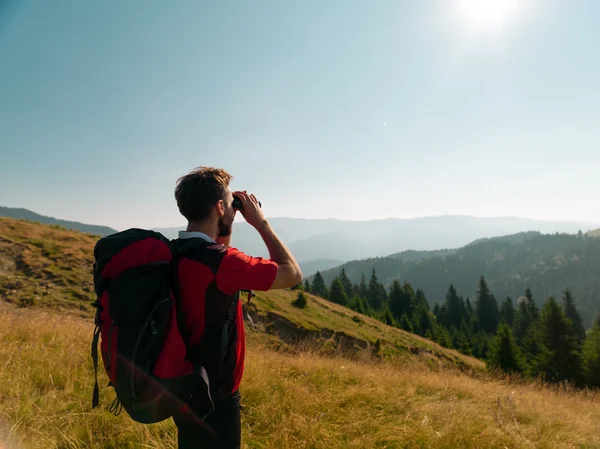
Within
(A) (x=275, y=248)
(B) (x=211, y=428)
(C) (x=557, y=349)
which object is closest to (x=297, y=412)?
(B) (x=211, y=428)

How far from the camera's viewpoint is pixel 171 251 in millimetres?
1761

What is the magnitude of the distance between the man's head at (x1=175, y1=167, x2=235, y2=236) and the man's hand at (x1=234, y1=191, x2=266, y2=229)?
0.43ft

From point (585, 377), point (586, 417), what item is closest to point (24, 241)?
point (586, 417)

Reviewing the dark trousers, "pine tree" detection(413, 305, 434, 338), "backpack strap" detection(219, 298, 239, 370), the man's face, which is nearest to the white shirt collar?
the man's face

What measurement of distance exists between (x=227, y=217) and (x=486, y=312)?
85.0 m

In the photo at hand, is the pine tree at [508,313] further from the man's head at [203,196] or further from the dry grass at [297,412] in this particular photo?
the man's head at [203,196]

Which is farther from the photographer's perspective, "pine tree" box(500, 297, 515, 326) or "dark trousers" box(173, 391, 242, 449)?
"pine tree" box(500, 297, 515, 326)

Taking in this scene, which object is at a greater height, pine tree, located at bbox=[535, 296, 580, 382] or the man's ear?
the man's ear

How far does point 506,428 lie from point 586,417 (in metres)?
2.37

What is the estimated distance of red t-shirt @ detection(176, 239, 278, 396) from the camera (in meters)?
1.74

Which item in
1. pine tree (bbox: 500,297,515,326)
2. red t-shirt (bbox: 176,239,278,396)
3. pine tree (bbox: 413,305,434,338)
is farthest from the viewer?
pine tree (bbox: 500,297,515,326)

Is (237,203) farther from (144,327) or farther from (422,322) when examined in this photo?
(422,322)

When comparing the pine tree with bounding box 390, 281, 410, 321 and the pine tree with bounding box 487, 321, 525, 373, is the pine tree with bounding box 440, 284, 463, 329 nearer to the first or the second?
the pine tree with bounding box 390, 281, 410, 321

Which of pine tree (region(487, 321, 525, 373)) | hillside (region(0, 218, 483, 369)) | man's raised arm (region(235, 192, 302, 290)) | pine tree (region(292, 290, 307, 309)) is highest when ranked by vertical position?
man's raised arm (region(235, 192, 302, 290))
